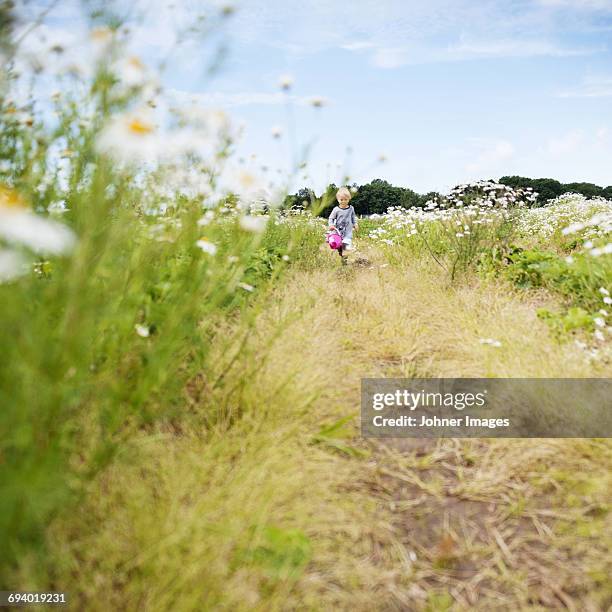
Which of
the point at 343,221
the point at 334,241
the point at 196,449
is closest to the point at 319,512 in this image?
the point at 196,449

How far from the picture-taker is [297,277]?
458cm

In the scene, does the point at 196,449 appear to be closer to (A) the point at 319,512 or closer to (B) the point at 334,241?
(A) the point at 319,512

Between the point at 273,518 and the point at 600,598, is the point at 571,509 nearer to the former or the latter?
the point at 600,598

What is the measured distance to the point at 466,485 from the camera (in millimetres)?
2102

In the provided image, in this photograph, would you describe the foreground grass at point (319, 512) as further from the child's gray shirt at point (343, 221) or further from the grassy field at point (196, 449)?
the child's gray shirt at point (343, 221)

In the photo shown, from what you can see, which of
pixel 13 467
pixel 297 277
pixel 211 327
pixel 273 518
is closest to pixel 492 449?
pixel 273 518

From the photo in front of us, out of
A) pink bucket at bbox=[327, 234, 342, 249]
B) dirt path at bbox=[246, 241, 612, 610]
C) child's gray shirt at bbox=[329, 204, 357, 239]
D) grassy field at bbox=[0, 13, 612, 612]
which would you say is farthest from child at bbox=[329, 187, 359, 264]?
grassy field at bbox=[0, 13, 612, 612]

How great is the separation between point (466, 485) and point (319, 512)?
701 millimetres

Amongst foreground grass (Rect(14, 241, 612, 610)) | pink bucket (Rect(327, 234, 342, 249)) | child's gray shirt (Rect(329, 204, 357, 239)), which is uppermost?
child's gray shirt (Rect(329, 204, 357, 239))

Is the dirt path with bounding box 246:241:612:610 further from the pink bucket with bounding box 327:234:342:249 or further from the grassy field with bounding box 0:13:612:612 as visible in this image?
the pink bucket with bounding box 327:234:342:249

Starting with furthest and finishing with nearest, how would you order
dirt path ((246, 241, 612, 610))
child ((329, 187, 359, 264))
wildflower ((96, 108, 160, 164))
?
child ((329, 187, 359, 264)) → dirt path ((246, 241, 612, 610)) → wildflower ((96, 108, 160, 164))

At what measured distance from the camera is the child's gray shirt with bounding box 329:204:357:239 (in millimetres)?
6629

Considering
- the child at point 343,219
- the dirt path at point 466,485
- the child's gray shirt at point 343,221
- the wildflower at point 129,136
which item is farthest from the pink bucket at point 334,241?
→ the wildflower at point 129,136

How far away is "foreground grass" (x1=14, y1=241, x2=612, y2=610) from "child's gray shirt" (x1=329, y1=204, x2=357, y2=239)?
4.00 meters
